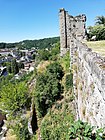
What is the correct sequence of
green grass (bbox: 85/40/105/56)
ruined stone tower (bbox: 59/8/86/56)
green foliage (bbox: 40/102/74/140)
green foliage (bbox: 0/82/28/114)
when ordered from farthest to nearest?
green foliage (bbox: 0/82/28/114) < ruined stone tower (bbox: 59/8/86/56) < green foliage (bbox: 40/102/74/140) < green grass (bbox: 85/40/105/56)

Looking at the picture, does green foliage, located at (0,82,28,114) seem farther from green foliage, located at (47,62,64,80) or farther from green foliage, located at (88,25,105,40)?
green foliage, located at (88,25,105,40)

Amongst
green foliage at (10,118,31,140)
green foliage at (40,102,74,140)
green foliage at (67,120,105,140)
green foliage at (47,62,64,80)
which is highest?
green foliage at (67,120,105,140)

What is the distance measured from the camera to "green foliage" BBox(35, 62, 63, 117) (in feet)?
71.5

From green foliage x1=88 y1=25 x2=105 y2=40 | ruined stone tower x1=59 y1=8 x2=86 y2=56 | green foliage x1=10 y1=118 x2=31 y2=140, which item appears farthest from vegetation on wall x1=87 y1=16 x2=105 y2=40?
green foliage x1=10 y1=118 x2=31 y2=140

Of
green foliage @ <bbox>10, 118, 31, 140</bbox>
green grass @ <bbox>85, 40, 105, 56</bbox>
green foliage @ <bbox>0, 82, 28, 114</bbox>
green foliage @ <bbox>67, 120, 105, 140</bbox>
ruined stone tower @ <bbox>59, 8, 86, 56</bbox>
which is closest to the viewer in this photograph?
green foliage @ <bbox>67, 120, 105, 140</bbox>

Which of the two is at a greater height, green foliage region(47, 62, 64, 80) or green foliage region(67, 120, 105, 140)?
green foliage region(67, 120, 105, 140)

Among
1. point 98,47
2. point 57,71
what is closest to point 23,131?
point 57,71

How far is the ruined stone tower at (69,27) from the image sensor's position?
21.3 metres

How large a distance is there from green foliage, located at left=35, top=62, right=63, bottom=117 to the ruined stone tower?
282cm

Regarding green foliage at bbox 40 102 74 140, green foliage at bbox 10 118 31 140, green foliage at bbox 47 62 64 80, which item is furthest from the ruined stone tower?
green foliage at bbox 10 118 31 140

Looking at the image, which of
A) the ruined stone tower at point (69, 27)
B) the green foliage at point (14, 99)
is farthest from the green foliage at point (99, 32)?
the green foliage at point (14, 99)

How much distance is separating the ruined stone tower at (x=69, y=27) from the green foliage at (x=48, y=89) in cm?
282

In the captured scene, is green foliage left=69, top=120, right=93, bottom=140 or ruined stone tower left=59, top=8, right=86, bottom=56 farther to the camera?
ruined stone tower left=59, top=8, right=86, bottom=56

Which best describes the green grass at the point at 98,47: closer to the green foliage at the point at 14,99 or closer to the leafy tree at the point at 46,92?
the leafy tree at the point at 46,92
